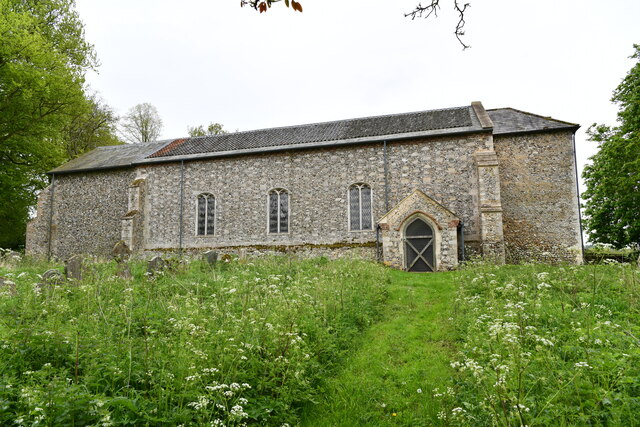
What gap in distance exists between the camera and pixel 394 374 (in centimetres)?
512

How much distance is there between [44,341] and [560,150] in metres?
19.8

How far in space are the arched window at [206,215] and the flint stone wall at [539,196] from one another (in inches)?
565

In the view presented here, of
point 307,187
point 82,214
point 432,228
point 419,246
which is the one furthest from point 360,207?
point 82,214

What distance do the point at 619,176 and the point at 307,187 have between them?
1691 cm

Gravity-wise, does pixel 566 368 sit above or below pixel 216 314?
below

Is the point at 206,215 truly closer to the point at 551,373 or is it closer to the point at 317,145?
the point at 317,145

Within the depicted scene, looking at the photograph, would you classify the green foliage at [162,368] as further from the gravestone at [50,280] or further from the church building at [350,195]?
the church building at [350,195]

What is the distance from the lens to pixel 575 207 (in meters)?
16.8

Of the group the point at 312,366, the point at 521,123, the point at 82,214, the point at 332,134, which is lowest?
Answer: the point at 312,366

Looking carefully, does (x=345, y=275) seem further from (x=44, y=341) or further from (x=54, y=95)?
(x=54, y=95)

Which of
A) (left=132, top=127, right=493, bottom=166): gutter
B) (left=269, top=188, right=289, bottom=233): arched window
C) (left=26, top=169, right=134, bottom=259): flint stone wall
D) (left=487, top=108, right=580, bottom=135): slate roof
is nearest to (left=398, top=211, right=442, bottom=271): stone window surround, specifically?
(left=132, top=127, right=493, bottom=166): gutter

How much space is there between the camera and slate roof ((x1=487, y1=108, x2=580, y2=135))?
17547 mm

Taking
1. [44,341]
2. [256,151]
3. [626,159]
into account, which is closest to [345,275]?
[44,341]

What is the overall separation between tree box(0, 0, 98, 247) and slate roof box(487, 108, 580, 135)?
22664 millimetres
